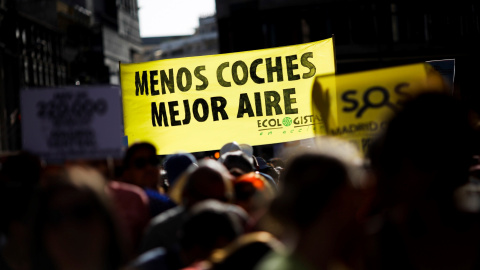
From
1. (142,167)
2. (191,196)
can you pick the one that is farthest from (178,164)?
(191,196)

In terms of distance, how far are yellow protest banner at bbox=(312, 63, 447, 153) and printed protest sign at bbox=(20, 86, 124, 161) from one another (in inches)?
55.7

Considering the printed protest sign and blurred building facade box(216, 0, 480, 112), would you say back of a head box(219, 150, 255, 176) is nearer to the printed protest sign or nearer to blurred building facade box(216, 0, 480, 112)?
the printed protest sign

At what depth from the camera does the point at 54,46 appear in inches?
3359

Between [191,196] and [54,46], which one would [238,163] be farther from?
[54,46]

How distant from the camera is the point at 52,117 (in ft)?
17.8

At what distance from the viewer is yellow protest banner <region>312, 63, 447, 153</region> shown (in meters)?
5.57

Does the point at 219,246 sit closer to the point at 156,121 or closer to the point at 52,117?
the point at 52,117

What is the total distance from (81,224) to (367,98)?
2.88 metres

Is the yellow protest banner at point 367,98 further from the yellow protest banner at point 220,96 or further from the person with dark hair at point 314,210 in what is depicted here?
the yellow protest banner at point 220,96

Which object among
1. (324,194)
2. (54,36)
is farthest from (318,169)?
(54,36)

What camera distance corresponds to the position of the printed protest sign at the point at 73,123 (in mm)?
5266

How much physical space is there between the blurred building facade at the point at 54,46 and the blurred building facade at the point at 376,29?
14563 mm

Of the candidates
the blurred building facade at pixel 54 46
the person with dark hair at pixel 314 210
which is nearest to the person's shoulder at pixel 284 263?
the person with dark hair at pixel 314 210

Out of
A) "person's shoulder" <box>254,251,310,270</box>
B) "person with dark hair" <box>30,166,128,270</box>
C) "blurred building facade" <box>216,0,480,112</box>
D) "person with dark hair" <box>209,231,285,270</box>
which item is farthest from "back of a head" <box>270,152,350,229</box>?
"blurred building facade" <box>216,0,480,112</box>
